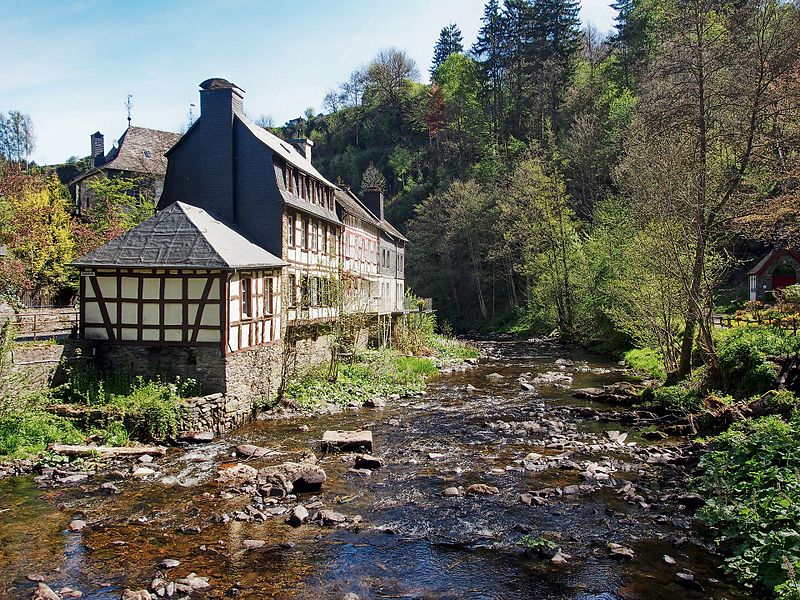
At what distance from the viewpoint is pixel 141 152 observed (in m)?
48.7

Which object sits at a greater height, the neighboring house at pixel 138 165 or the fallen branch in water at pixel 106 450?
the neighboring house at pixel 138 165

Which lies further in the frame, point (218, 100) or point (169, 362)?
point (218, 100)

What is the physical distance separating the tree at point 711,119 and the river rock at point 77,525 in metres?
17.2

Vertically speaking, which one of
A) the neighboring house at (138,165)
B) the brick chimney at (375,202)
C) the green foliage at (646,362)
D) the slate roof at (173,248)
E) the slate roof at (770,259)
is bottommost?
the green foliage at (646,362)

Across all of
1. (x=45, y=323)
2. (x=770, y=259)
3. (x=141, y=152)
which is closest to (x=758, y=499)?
(x=45, y=323)

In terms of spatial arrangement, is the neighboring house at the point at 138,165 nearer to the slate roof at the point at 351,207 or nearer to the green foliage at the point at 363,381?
the slate roof at the point at 351,207

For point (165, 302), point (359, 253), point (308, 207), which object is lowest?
point (165, 302)

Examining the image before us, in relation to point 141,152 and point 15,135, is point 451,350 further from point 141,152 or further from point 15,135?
point 15,135

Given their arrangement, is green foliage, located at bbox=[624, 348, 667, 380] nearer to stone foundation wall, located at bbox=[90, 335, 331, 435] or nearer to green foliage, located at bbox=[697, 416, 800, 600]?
green foliage, located at bbox=[697, 416, 800, 600]

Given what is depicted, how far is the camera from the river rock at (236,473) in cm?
1300

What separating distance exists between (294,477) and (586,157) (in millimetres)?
47340

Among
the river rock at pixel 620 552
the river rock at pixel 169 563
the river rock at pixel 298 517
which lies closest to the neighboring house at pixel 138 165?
the river rock at pixel 298 517

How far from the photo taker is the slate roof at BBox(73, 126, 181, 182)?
45938 millimetres

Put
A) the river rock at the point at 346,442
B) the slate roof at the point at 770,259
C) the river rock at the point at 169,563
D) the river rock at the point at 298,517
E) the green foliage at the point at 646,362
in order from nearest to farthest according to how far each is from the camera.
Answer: the river rock at the point at 169,563 < the river rock at the point at 298,517 < the river rock at the point at 346,442 < the green foliage at the point at 646,362 < the slate roof at the point at 770,259
